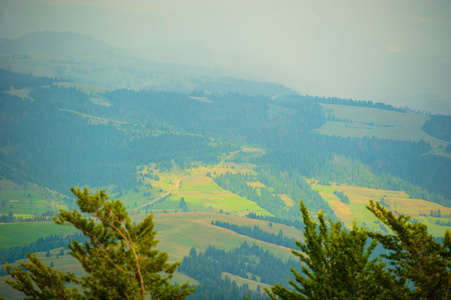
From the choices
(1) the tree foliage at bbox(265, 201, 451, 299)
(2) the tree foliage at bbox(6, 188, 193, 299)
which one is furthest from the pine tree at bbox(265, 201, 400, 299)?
(2) the tree foliage at bbox(6, 188, 193, 299)

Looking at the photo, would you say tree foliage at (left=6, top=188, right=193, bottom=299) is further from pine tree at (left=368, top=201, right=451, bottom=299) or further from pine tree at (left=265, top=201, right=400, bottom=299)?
pine tree at (left=368, top=201, right=451, bottom=299)

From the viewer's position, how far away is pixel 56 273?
42.4m

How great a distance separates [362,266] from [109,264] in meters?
16.9

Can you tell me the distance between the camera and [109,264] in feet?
130

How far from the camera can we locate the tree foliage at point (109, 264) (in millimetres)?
38125

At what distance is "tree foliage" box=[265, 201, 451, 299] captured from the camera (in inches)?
1462

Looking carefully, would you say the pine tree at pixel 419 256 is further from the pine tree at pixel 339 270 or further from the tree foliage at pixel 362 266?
the pine tree at pixel 339 270

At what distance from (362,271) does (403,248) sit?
16.9ft

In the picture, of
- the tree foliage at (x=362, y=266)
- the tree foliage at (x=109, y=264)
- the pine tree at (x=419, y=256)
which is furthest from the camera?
the tree foliage at (x=109, y=264)

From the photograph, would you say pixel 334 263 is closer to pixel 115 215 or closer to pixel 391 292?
pixel 391 292

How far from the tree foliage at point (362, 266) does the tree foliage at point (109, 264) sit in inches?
332

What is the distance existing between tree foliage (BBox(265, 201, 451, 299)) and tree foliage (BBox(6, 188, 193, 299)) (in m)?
8.42

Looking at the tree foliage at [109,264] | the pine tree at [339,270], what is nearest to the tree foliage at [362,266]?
the pine tree at [339,270]

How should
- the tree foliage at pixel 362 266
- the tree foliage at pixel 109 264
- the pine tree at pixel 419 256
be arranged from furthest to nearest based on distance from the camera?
the tree foliage at pixel 109 264 → the tree foliage at pixel 362 266 → the pine tree at pixel 419 256
